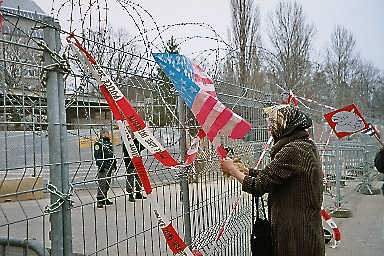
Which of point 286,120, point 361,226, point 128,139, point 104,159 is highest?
point 286,120

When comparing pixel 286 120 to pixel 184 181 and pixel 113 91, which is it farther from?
pixel 113 91

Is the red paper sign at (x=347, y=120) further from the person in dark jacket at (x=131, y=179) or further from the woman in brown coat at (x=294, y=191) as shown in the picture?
the person in dark jacket at (x=131, y=179)

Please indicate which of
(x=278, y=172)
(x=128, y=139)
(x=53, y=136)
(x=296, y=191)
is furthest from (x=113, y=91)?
(x=296, y=191)

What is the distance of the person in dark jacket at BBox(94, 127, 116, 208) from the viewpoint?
2.47 metres

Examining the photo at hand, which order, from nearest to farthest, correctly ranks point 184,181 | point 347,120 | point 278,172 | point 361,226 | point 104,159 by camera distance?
point 104,159, point 278,172, point 184,181, point 347,120, point 361,226

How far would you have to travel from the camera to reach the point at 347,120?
6809 millimetres

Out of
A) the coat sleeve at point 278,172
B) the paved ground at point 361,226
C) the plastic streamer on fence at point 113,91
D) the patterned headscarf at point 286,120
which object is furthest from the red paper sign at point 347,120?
the plastic streamer on fence at point 113,91

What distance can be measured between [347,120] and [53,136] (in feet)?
19.3

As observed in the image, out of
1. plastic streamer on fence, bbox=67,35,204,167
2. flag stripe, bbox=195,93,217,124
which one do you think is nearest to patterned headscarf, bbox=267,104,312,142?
flag stripe, bbox=195,93,217,124

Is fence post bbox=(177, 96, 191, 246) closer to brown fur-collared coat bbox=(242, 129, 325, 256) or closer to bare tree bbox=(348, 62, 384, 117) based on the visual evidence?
brown fur-collared coat bbox=(242, 129, 325, 256)

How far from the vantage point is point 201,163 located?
365 centimetres

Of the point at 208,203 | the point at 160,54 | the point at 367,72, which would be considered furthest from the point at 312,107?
the point at 367,72

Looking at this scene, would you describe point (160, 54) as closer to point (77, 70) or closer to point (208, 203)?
point (77, 70)

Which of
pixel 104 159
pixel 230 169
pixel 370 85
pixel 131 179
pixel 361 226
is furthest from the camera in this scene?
pixel 370 85
